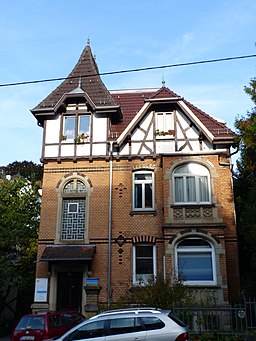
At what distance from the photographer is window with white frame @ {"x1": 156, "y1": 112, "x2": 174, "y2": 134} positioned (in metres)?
20.0

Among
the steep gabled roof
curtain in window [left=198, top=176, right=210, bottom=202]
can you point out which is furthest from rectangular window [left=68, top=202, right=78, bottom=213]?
curtain in window [left=198, top=176, right=210, bottom=202]

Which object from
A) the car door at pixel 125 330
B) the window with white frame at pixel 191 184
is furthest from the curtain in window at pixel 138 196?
the car door at pixel 125 330

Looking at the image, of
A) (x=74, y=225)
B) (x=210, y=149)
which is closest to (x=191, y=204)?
(x=210, y=149)

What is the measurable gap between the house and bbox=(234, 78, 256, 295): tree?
2.59ft

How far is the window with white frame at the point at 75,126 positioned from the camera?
20.3m

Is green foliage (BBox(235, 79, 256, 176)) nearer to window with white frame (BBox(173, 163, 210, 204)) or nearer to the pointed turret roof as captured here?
window with white frame (BBox(173, 163, 210, 204))

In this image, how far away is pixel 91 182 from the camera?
64.1 ft

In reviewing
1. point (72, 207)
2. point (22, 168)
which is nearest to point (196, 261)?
point (72, 207)

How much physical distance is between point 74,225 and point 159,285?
5943mm

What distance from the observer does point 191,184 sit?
18750 millimetres

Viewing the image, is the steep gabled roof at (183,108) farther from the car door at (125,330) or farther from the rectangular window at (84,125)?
the car door at (125,330)

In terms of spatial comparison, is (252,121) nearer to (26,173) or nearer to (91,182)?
(91,182)

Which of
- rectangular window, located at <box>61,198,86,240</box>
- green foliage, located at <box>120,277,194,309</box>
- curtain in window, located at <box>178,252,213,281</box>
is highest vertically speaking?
rectangular window, located at <box>61,198,86,240</box>

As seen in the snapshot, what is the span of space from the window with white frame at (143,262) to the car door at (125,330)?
7.94 metres
